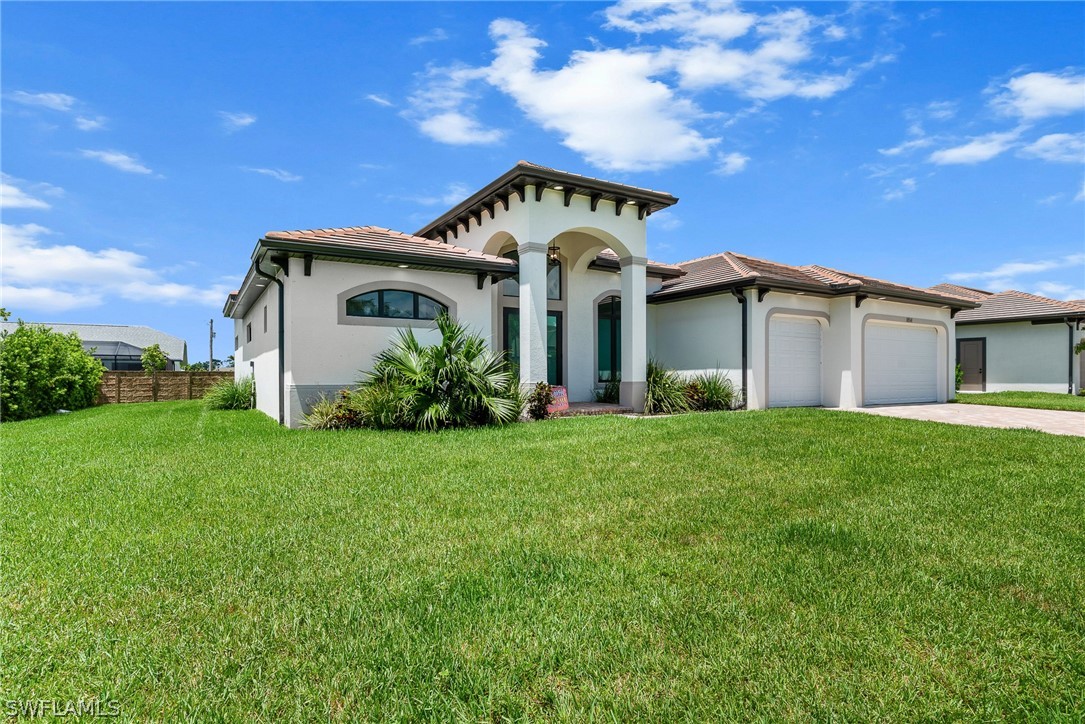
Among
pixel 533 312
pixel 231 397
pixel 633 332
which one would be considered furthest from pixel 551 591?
pixel 231 397

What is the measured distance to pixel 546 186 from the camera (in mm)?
12453

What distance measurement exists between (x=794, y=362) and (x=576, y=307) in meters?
6.68

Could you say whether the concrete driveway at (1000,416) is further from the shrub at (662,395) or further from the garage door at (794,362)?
the shrub at (662,395)

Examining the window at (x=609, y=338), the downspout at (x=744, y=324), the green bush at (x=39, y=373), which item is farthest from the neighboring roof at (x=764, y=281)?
the green bush at (x=39, y=373)

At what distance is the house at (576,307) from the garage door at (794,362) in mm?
53

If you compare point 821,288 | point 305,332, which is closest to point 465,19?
point 305,332

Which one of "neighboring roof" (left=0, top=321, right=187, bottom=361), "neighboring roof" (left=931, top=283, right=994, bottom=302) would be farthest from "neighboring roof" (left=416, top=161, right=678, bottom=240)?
"neighboring roof" (left=0, top=321, right=187, bottom=361)

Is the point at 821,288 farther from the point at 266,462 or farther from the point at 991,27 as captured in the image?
the point at 266,462

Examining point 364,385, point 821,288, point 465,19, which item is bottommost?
point 364,385

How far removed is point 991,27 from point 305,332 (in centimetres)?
1458

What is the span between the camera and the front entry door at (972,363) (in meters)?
23.5

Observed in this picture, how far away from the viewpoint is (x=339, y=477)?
626 cm

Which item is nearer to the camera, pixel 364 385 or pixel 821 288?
pixel 364 385

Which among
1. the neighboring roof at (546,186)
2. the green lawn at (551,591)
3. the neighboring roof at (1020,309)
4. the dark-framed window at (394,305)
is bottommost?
the green lawn at (551,591)
